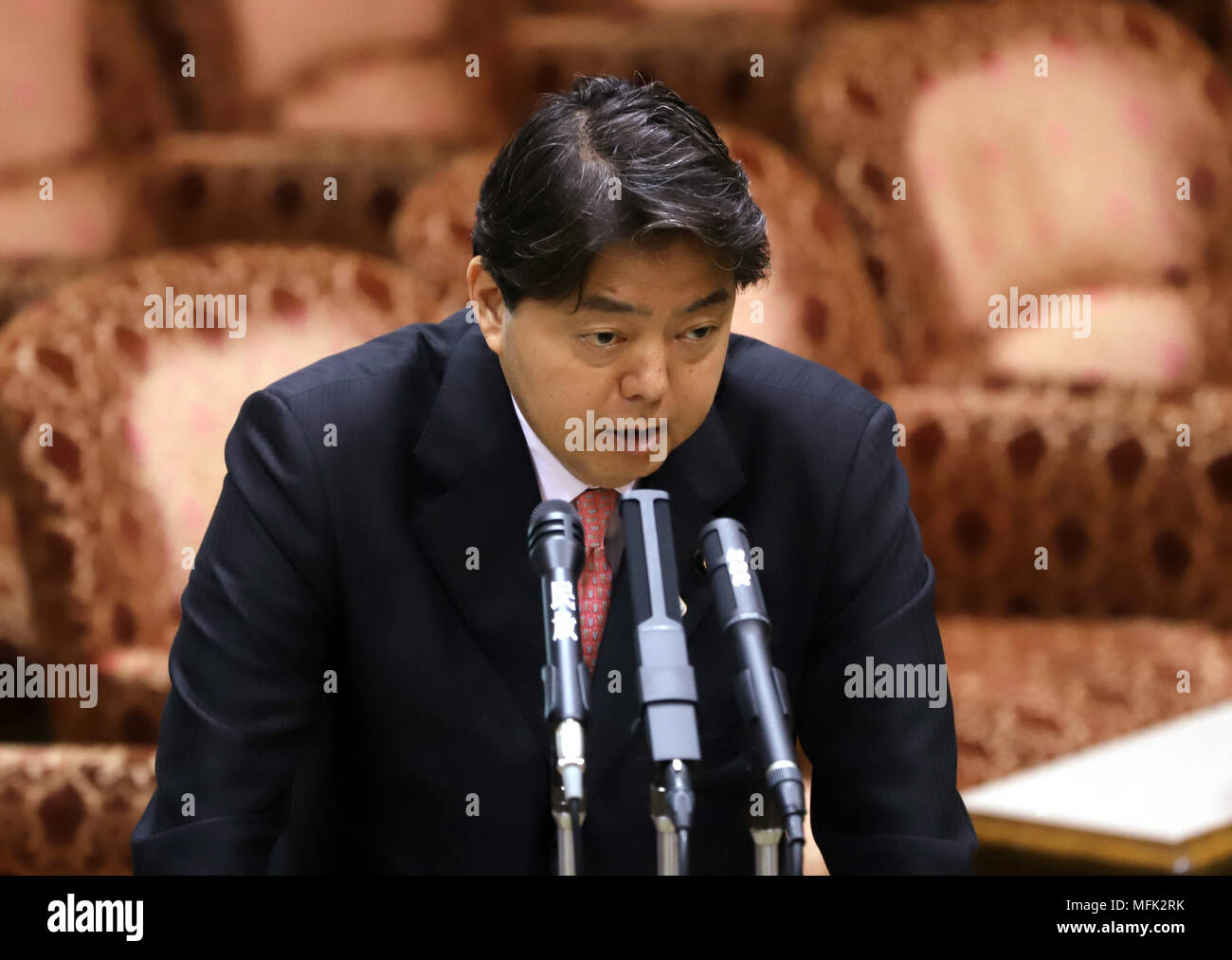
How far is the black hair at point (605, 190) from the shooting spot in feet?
4.54

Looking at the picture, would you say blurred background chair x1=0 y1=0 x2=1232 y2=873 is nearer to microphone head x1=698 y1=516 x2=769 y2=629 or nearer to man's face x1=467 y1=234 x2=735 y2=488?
man's face x1=467 y1=234 x2=735 y2=488

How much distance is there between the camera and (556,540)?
3.47 ft

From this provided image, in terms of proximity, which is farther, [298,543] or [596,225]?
[298,543]

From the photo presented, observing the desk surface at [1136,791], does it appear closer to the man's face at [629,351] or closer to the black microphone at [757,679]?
the man's face at [629,351]

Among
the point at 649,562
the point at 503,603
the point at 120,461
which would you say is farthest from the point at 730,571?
the point at 120,461

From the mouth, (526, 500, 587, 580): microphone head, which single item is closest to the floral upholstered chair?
the mouth

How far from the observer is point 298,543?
5.24 ft

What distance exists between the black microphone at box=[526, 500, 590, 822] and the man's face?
0.33 meters

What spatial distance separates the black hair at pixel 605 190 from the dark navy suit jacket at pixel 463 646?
0.82 feet

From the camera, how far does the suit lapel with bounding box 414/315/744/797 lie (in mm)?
1575
